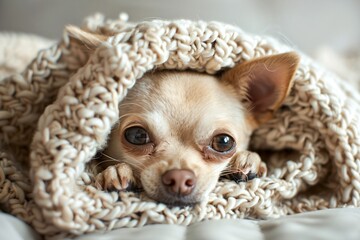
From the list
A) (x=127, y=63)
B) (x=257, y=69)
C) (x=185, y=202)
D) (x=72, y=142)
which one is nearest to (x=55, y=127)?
(x=72, y=142)

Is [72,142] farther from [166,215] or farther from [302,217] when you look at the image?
[302,217]

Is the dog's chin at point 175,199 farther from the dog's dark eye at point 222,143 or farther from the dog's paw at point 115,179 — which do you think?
the dog's dark eye at point 222,143

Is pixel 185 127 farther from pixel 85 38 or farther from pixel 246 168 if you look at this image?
pixel 85 38

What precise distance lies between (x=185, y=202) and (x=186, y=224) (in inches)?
2.3

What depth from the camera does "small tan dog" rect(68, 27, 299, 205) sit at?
1076 millimetres

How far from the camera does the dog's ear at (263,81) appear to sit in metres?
1.21

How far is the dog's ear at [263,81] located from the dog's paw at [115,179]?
0.39 m

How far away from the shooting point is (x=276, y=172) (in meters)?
1.19

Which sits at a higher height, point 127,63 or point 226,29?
point 226,29

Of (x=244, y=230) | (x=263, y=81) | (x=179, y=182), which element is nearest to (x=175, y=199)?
(x=179, y=182)

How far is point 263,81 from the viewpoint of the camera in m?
1.31

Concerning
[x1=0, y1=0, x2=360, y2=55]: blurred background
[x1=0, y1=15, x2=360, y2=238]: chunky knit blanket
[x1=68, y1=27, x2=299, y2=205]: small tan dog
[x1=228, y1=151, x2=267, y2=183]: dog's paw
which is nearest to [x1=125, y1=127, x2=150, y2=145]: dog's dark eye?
[x1=68, y1=27, x2=299, y2=205]: small tan dog

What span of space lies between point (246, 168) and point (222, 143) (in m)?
0.08

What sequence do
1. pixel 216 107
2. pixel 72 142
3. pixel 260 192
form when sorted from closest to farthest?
pixel 72 142, pixel 260 192, pixel 216 107
